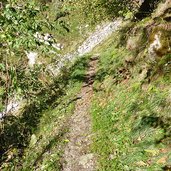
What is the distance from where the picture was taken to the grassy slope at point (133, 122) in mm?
11547

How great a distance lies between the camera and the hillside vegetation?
31.9 feet

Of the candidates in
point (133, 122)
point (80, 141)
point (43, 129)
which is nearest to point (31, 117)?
point (43, 129)

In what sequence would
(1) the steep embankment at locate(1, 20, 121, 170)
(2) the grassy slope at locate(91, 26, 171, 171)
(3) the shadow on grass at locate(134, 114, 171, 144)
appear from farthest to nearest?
1. (1) the steep embankment at locate(1, 20, 121, 170)
2. (3) the shadow on grass at locate(134, 114, 171, 144)
3. (2) the grassy slope at locate(91, 26, 171, 171)

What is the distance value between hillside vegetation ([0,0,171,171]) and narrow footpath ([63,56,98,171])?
0.50 ft

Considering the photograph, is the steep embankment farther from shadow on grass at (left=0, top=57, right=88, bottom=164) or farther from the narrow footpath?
the narrow footpath

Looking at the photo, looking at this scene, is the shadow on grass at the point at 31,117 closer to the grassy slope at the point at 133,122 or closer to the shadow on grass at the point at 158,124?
the grassy slope at the point at 133,122

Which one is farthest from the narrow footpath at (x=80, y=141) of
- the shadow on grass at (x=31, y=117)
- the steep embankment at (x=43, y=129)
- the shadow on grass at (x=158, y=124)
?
the shadow on grass at (x=31, y=117)

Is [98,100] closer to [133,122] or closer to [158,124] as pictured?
[133,122]

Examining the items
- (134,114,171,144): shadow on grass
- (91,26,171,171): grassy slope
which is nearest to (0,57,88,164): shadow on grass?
(91,26,171,171): grassy slope

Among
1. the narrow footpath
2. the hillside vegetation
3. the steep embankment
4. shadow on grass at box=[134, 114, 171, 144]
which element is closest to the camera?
the hillside vegetation

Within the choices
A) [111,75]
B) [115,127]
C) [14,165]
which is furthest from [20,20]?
[111,75]

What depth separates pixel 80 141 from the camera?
594 inches

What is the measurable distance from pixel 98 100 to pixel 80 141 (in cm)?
437

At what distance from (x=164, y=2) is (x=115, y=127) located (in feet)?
37.3
